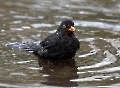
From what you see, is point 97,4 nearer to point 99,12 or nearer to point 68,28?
point 99,12

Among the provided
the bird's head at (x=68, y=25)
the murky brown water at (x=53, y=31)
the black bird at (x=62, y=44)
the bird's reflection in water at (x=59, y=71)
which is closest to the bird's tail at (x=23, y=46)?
the murky brown water at (x=53, y=31)

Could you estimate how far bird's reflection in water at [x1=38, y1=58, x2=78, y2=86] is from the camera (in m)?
7.95

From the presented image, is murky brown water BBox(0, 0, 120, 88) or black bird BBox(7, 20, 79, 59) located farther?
black bird BBox(7, 20, 79, 59)

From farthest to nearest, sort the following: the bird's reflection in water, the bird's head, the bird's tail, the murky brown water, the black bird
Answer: the bird's tail < the bird's head < the black bird < the murky brown water < the bird's reflection in water

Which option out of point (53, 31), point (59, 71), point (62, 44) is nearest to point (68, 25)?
point (62, 44)

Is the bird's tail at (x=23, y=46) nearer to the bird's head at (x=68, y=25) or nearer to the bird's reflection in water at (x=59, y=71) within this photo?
the bird's reflection in water at (x=59, y=71)

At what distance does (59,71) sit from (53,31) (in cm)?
282

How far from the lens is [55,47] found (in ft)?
30.5

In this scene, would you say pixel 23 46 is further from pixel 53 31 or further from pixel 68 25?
pixel 53 31

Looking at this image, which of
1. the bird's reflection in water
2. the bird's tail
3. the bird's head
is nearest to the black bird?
the bird's head

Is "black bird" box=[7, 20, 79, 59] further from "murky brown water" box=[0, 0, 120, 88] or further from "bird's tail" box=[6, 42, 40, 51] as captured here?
"bird's tail" box=[6, 42, 40, 51]

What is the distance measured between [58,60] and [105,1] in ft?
20.5

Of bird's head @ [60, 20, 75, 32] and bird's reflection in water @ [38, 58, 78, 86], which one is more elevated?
bird's head @ [60, 20, 75, 32]

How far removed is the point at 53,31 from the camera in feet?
37.2
